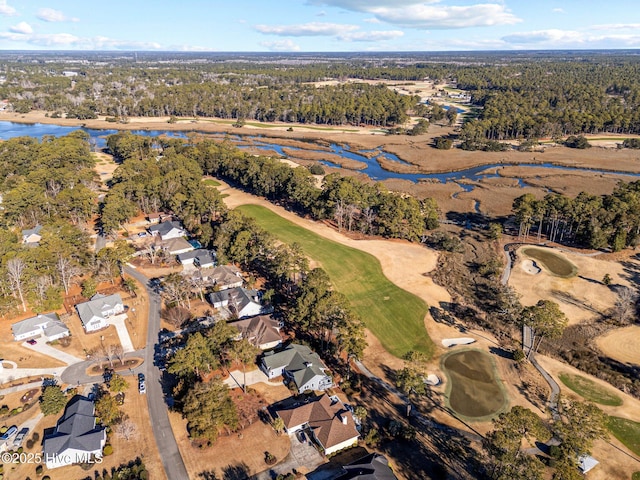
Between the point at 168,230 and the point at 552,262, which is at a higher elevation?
the point at 168,230

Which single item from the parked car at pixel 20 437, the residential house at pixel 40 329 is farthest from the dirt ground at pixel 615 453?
the residential house at pixel 40 329

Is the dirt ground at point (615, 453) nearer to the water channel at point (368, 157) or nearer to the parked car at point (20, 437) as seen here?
the parked car at point (20, 437)

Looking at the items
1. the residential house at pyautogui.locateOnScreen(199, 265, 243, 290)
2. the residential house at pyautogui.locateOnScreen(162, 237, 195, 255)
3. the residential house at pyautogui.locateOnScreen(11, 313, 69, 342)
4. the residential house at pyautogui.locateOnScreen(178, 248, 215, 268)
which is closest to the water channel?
the residential house at pyautogui.locateOnScreen(162, 237, 195, 255)

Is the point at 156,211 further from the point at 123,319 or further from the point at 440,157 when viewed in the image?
the point at 440,157

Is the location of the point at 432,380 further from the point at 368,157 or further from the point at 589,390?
the point at 368,157

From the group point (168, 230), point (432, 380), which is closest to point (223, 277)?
point (168, 230)

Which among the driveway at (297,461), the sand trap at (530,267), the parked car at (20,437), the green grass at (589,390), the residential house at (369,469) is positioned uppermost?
the sand trap at (530,267)

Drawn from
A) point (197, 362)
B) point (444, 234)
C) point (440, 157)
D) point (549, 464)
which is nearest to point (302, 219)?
point (444, 234)
